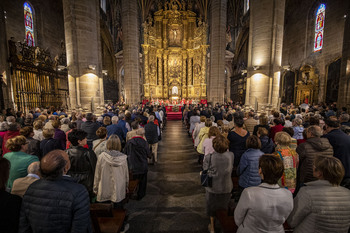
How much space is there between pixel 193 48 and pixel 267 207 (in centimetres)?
2570

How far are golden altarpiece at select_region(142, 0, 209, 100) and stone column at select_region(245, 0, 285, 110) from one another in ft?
45.7

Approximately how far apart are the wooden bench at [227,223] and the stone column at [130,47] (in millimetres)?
14850

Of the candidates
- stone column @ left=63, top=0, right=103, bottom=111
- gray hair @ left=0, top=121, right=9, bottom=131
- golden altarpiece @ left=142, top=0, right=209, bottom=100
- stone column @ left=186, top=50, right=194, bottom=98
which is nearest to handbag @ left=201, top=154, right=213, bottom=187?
gray hair @ left=0, top=121, right=9, bottom=131

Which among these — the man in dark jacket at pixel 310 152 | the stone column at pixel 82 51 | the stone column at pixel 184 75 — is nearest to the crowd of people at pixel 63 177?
the man in dark jacket at pixel 310 152

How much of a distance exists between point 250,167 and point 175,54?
24603 millimetres

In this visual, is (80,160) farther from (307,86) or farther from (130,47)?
(307,86)

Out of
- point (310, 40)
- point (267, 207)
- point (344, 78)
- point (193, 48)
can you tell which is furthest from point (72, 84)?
point (310, 40)

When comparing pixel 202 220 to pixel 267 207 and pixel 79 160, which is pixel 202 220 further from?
pixel 79 160

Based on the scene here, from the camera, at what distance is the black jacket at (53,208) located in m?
1.53

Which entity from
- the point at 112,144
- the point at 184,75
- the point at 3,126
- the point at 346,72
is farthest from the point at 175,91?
the point at 112,144

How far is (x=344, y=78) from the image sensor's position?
977 centimetres

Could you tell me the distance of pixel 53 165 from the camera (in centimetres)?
157

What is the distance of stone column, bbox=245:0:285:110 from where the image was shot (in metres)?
9.71

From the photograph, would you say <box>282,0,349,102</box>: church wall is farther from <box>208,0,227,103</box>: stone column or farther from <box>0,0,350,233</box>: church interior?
<box>208,0,227,103</box>: stone column
